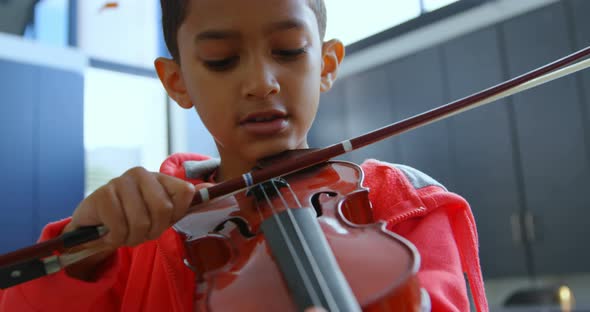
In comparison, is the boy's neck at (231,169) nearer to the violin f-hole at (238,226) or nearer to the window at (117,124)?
the violin f-hole at (238,226)

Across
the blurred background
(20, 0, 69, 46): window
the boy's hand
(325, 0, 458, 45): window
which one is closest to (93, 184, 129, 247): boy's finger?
the boy's hand

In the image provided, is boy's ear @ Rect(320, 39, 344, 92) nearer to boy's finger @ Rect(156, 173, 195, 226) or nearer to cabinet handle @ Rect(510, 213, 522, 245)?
boy's finger @ Rect(156, 173, 195, 226)

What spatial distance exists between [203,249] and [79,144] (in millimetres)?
1985

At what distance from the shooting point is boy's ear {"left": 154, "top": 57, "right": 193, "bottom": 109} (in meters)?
0.72

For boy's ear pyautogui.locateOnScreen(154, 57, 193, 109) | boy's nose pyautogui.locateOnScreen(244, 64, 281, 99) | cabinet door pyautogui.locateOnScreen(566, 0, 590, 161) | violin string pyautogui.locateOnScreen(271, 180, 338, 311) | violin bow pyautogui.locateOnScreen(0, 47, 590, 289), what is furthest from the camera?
cabinet door pyautogui.locateOnScreen(566, 0, 590, 161)

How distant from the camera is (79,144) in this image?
7.47 feet

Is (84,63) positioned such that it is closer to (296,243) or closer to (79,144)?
(79,144)

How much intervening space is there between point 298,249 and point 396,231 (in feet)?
0.57

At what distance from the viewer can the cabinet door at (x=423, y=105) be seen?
2.23 m

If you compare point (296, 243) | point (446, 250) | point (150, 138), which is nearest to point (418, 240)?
point (446, 250)

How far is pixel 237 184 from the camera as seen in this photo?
0.50m

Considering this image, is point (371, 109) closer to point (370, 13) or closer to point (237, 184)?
point (370, 13)

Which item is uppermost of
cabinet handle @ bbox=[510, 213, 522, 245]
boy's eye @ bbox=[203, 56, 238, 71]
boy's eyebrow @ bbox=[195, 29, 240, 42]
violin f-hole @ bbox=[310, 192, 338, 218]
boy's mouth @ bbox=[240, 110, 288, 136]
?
boy's eyebrow @ bbox=[195, 29, 240, 42]

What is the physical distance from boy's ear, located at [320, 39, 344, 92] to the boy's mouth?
6.0 inches
